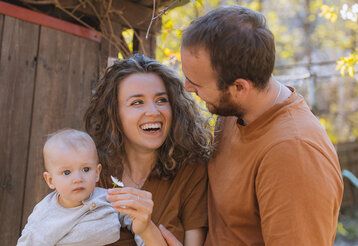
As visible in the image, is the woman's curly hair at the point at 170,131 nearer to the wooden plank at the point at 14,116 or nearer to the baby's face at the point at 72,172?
the baby's face at the point at 72,172

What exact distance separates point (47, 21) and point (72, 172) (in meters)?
1.34

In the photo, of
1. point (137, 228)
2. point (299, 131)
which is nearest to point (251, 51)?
point (299, 131)

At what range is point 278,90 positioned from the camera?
2291mm

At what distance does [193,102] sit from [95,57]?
948 mm

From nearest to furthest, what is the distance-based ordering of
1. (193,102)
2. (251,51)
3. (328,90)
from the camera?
(251,51)
(193,102)
(328,90)

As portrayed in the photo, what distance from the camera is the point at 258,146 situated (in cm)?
213

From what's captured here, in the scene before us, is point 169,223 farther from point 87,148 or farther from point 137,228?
point 87,148

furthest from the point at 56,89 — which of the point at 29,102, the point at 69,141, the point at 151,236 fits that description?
the point at 151,236

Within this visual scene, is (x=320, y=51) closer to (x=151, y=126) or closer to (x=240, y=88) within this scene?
(x=151, y=126)

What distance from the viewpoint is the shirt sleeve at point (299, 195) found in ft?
6.22

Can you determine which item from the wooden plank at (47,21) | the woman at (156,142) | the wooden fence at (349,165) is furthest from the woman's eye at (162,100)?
the wooden fence at (349,165)

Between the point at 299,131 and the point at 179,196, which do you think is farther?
the point at 179,196

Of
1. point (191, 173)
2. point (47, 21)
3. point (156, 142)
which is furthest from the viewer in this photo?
point (47, 21)

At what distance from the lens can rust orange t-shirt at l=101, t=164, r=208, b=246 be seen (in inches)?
98.8
